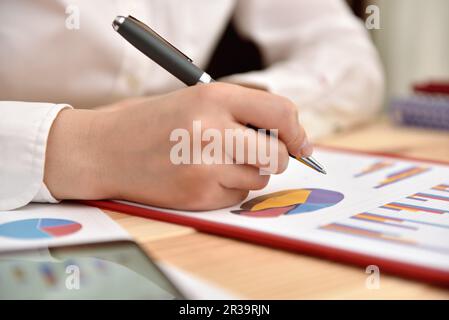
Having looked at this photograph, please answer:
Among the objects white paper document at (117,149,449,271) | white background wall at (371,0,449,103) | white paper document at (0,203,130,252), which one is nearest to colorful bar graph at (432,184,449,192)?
white paper document at (117,149,449,271)

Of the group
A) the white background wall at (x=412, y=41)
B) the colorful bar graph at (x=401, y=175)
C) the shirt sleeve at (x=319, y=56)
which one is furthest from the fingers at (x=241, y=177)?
the white background wall at (x=412, y=41)

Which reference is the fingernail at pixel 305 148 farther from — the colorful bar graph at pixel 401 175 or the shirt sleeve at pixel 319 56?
the shirt sleeve at pixel 319 56

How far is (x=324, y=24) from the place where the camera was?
0.87 m

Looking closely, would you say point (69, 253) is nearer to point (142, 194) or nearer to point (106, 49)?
point (142, 194)

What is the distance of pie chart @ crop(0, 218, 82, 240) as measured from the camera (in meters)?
0.33

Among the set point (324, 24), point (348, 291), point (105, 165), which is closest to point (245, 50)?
point (324, 24)

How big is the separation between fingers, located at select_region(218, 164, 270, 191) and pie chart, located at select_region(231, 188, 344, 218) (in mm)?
13

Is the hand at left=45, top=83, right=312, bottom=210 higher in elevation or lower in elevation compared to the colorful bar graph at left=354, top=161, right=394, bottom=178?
higher

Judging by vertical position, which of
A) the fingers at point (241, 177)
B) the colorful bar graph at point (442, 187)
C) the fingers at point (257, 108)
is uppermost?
the fingers at point (257, 108)

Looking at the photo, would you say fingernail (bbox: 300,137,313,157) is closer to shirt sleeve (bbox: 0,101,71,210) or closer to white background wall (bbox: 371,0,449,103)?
shirt sleeve (bbox: 0,101,71,210)

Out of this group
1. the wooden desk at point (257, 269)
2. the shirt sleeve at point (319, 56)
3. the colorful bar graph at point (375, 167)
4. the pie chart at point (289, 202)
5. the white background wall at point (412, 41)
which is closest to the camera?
the wooden desk at point (257, 269)

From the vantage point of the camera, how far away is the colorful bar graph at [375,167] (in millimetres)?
490

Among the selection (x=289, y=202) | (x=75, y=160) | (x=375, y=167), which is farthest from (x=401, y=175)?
(x=75, y=160)

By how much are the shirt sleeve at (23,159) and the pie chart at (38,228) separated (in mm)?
36
